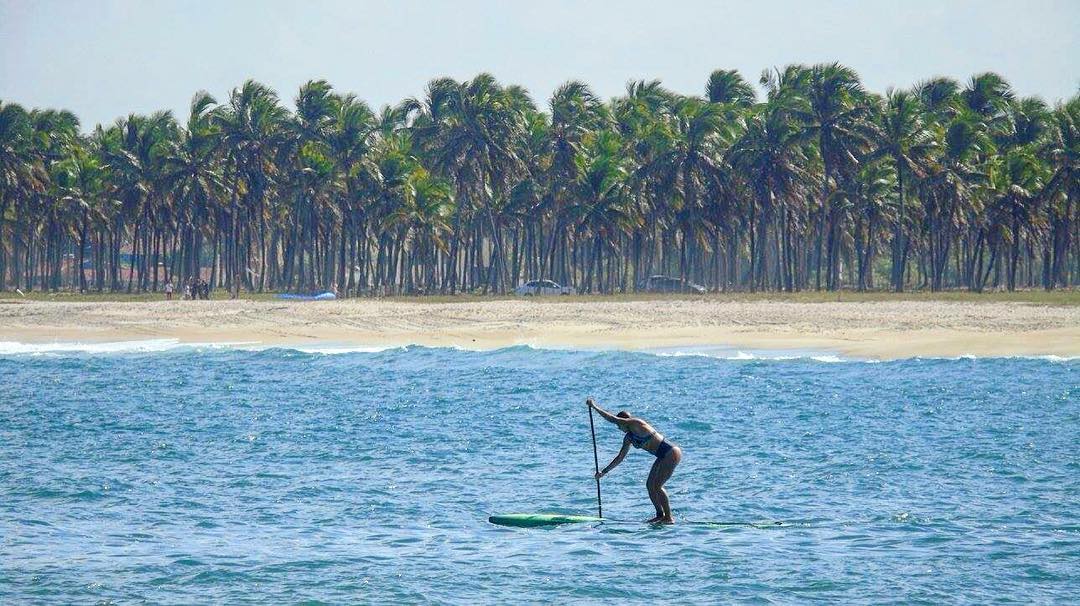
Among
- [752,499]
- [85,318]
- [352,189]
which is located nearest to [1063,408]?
[752,499]

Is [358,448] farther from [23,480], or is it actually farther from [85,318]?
[85,318]

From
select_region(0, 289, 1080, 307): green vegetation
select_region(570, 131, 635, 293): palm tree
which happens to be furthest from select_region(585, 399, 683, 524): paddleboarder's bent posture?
select_region(570, 131, 635, 293): palm tree

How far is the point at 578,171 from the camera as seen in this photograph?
89.8 m

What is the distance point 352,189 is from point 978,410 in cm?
5981

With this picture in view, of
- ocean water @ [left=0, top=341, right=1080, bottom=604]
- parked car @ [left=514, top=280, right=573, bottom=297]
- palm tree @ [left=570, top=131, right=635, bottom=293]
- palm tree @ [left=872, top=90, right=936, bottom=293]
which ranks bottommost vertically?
ocean water @ [left=0, top=341, right=1080, bottom=604]

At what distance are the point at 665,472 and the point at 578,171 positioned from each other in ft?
229

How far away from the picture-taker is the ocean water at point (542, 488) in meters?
18.5

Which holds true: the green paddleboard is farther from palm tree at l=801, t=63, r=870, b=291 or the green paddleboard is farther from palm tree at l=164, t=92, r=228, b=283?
palm tree at l=164, t=92, r=228, b=283

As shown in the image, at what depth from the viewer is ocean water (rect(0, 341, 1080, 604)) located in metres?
18.5

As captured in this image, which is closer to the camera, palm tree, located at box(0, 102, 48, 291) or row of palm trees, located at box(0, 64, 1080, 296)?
row of palm trees, located at box(0, 64, 1080, 296)

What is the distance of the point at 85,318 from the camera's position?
66.9m

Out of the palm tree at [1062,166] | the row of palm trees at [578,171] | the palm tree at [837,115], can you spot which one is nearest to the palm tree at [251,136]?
the row of palm trees at [578,171]

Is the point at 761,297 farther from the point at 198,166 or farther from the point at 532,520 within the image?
the point at 532,520

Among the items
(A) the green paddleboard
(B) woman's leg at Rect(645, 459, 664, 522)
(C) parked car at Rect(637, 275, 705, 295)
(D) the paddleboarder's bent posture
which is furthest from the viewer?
(C) parked car at Rect(637, 275, 705, 295)
